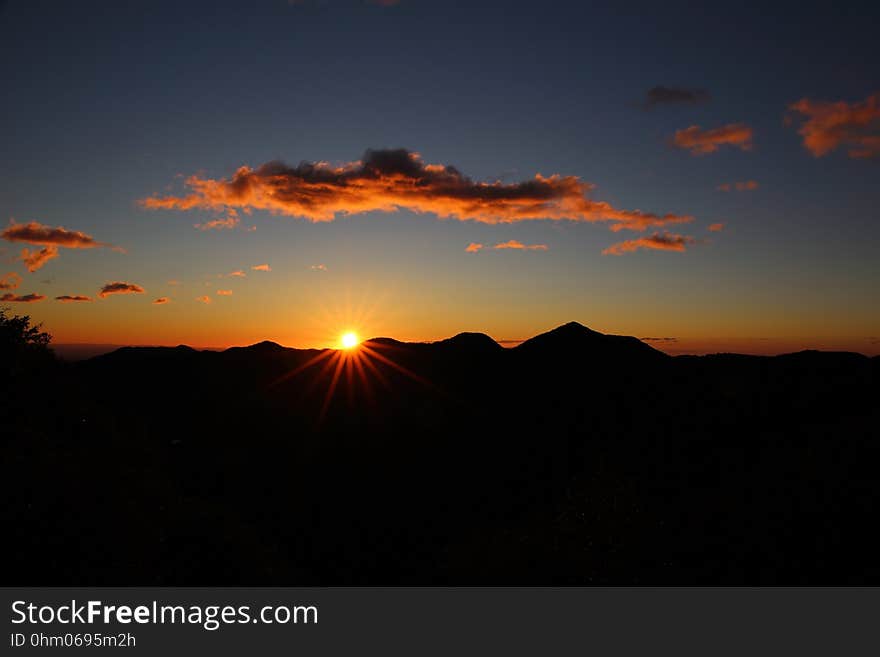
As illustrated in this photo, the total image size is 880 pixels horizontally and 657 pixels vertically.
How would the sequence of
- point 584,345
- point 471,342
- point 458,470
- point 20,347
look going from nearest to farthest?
point 20,347 < point 458,470 < point 584,345 < point 471,342

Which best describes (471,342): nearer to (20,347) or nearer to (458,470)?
(458,470)

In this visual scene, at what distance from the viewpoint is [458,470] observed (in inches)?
2559

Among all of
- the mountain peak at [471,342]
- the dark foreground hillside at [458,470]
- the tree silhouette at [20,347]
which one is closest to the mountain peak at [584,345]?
the dark foreground hillside at [458,470]

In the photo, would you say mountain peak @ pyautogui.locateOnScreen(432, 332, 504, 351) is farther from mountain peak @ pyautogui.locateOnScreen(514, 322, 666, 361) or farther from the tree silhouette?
the tree silhouette

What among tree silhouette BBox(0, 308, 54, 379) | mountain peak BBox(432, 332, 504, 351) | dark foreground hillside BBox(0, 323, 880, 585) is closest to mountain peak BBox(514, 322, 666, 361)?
dark foreground hillside BBox(0, 323, 880, 585)

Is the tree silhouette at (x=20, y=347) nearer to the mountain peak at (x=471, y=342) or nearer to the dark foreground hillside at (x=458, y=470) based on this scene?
the dark foreground hillside at (x=458, y=470)

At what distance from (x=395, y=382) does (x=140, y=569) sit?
6647 centimetres

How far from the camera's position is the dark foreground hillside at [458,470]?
2883 centimetres

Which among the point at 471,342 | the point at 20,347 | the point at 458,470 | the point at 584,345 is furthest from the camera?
the point at 471,342

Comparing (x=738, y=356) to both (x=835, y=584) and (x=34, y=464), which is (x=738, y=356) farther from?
(x=34, y=464)

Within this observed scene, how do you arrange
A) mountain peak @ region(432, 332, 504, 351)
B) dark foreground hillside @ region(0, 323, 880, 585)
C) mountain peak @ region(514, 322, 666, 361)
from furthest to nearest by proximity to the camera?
mountain peak @ region(432, 332, 504, 351) → mountain peak @ region(514, 322, 666, 361) → dark foreground hillside @ region(0, 323, 880, 585)

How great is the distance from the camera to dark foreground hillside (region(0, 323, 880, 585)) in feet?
94.6

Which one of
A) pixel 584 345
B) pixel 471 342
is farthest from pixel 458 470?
pixel 471 342

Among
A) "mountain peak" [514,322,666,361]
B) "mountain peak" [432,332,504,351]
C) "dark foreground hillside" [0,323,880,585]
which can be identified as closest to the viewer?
"dark foreground hillside" [0,323,880,585]
